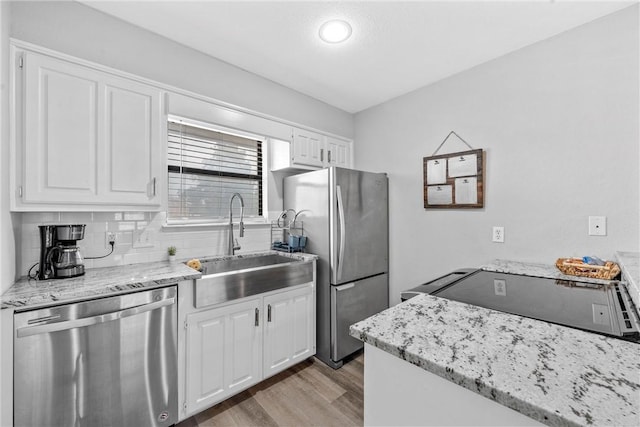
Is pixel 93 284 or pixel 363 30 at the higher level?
pixel 363 30

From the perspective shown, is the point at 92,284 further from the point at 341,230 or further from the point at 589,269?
the point at 589,269

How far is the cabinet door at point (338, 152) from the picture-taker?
3086mm

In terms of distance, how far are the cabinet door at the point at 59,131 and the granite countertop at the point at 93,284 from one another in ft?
1.45

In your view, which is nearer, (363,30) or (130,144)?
(130,144)

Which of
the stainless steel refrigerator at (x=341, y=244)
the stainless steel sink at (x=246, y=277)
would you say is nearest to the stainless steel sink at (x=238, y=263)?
Answer: the stainless steel sink at (x=246, y=277)

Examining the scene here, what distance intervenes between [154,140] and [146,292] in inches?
38.9

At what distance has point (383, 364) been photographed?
30.6 inches

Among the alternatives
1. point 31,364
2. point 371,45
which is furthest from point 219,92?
point 31,364

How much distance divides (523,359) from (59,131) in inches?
87.5

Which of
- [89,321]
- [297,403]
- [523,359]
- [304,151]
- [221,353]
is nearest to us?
[523,359]

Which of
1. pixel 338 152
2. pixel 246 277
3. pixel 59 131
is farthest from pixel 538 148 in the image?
pixel 59 131

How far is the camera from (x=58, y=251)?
1.50 meters

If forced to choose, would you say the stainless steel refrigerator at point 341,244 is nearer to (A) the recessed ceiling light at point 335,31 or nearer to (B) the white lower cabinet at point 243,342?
(B) the white lower cabinet at point 243,342

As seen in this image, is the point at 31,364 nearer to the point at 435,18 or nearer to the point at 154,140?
the point at 154,140
